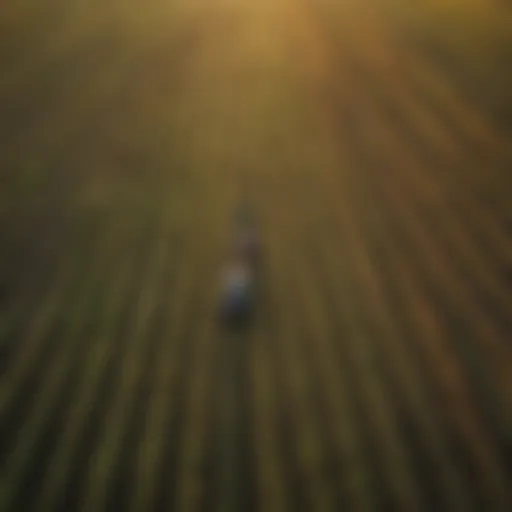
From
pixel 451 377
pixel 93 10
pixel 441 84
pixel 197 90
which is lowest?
pixel 451 377

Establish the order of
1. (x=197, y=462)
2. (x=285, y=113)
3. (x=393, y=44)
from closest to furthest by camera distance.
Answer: (x=197, y=462) → (x=285, y=113) → (x=393, y=44)

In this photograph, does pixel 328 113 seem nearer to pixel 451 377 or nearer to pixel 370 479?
pixel 451 377

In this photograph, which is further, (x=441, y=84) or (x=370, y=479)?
(x=441, y=84)

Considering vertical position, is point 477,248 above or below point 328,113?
below

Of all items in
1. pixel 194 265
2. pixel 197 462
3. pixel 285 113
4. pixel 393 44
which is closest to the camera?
pixel 197 462

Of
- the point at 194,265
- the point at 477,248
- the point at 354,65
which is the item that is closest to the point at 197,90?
the point at 354,65

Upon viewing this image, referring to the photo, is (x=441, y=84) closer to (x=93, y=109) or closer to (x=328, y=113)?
(x=328, y=113)

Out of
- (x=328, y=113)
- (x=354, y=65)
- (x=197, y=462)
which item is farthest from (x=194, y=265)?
(x=354, y=65)
